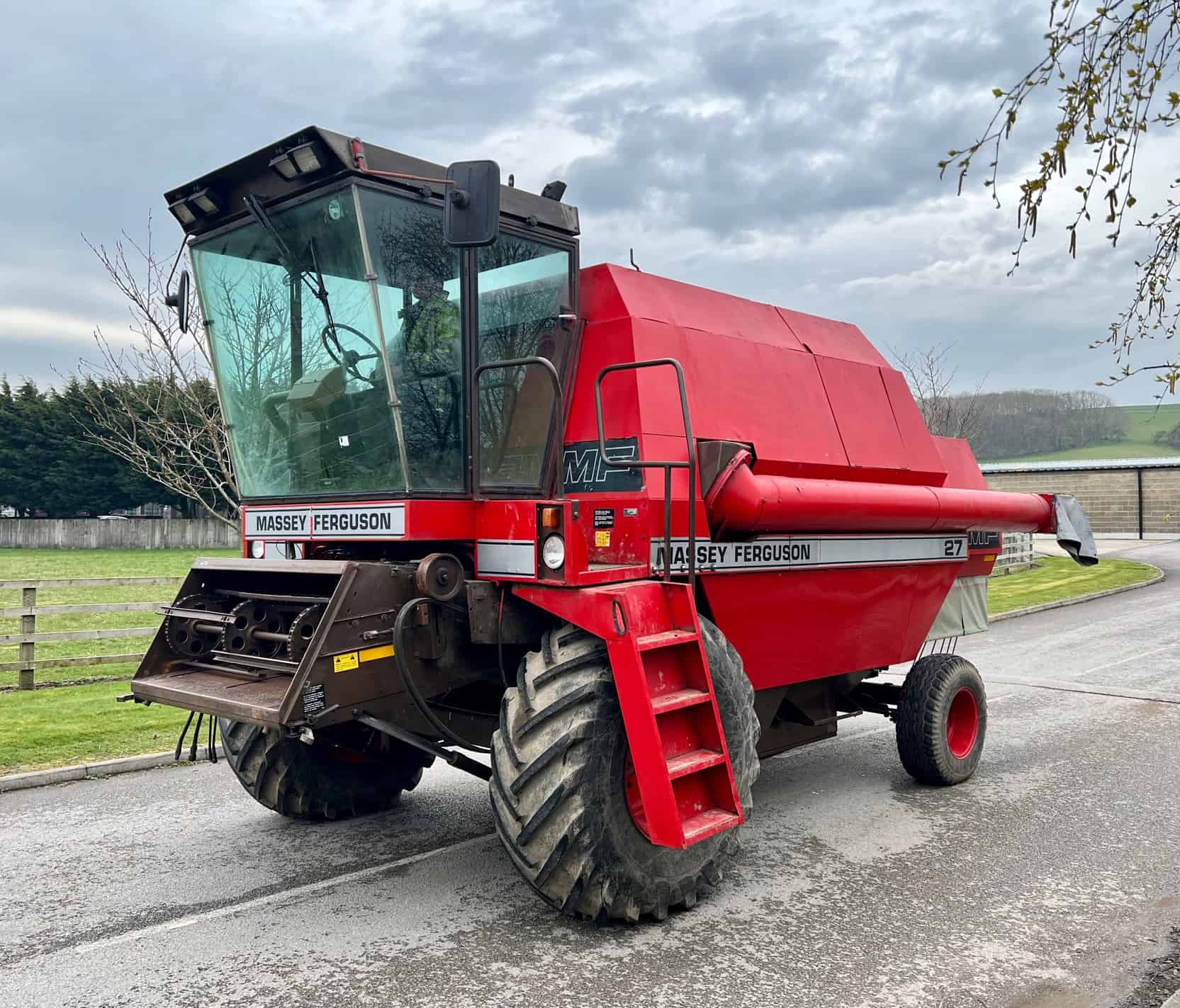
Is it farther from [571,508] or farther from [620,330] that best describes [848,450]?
[571,508]

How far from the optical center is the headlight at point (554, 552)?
4426 mm

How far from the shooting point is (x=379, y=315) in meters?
4.54

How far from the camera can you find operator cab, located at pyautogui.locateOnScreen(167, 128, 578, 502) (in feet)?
14.9

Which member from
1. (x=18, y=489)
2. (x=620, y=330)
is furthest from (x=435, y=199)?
(x=18, y=489)

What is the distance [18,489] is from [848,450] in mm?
50170

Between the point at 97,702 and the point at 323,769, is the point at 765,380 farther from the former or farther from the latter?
the point at 97,702

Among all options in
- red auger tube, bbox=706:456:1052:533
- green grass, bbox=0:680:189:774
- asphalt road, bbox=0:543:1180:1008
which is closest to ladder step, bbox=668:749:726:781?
asphalt road, bbox=0:543:1180:1008

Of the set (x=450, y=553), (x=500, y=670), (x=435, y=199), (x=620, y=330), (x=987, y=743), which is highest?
(x=435, y=199)

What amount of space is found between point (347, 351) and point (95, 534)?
142 ft

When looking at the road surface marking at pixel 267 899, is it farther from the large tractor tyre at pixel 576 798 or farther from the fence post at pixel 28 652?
the fence post at pixel 28 652

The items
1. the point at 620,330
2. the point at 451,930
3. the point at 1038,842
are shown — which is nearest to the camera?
the point at 451,930

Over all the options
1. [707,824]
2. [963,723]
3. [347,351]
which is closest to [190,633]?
[347,351]

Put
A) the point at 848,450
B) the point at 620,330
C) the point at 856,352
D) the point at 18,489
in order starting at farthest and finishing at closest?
the point at 18,489 → the point at 856,352 → the point at 848,450 → the point at 620,330

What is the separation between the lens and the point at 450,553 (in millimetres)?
4859
